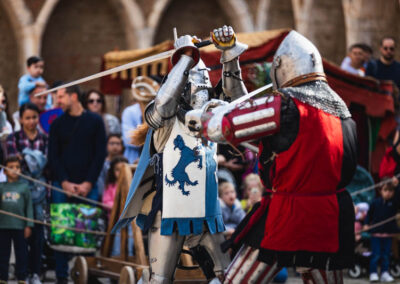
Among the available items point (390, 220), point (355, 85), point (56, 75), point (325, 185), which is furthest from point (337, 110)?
point (56, 75)

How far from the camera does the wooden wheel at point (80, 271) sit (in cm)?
773

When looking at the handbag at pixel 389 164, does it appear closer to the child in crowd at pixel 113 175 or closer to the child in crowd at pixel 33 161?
the child in crowd at pixel 113 175

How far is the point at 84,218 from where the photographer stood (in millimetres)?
7859

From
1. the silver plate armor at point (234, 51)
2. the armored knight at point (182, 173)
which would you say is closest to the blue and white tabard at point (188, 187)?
the armored knight at point (182, 173)

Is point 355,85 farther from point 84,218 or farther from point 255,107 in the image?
point 255,107

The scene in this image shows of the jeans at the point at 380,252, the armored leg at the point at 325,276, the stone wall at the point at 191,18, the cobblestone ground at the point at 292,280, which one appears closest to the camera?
the armored leg at the point at 325,276

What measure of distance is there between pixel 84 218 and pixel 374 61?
4.54 m

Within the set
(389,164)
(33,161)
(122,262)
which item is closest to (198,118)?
(122,262)

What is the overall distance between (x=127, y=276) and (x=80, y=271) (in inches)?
35.4

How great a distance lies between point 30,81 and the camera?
33.1 ft

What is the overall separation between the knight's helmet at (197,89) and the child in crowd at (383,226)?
391cm

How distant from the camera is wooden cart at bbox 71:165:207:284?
7.10 m

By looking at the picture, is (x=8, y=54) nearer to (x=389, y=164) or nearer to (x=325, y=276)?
(x=389, y=164)

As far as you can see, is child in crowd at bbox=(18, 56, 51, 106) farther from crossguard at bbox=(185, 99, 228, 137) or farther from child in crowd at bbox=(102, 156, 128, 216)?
crossguard at bbox=(185, 99, 228, 137)
